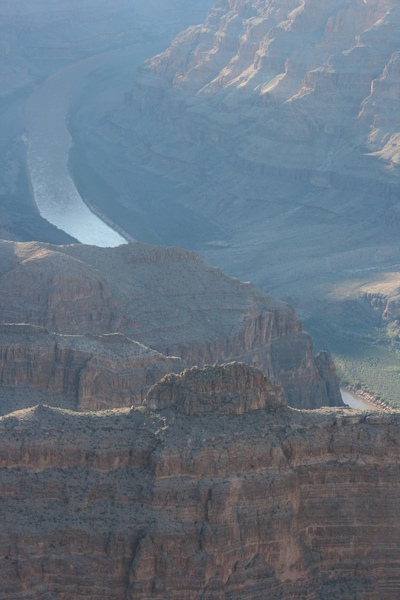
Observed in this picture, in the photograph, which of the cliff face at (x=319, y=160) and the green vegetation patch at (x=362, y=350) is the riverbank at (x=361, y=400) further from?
the cliff face at (x=319, y=160)

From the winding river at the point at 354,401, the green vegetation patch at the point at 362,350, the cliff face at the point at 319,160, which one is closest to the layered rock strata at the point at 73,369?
the winding river at the point at 354,401

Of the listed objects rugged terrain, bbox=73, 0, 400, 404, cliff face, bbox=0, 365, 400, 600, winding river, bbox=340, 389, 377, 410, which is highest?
rugged terrain, bbox=73, 0, 400, 404

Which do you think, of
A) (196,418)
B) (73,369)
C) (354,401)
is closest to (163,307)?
(73,369)

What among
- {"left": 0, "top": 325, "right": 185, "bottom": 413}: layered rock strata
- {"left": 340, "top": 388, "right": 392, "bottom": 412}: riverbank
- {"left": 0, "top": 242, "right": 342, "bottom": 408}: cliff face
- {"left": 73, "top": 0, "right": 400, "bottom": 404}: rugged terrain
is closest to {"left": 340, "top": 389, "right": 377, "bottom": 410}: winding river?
{"left": 340, "top": 388, "right": 392, "bottom": 412}: riverbank

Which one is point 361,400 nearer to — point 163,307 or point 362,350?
point 362,350

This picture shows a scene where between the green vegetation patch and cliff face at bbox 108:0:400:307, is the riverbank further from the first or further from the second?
cliff face at bbox 108:0:400:307
